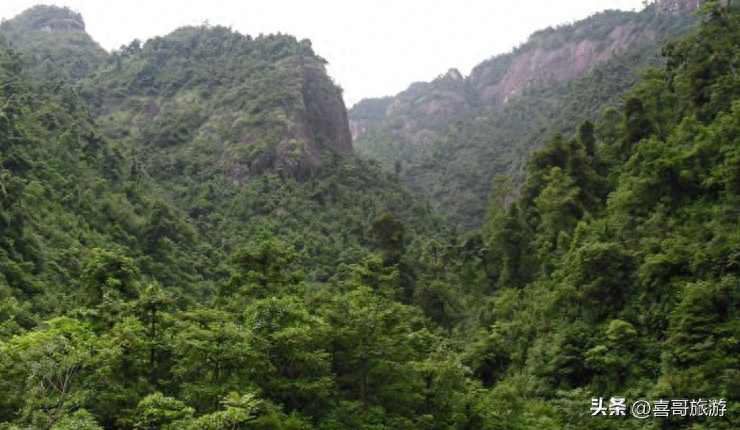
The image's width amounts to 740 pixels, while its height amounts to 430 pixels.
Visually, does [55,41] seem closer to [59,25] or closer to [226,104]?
[59,25]

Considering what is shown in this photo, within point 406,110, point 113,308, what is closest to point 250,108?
point 113,308

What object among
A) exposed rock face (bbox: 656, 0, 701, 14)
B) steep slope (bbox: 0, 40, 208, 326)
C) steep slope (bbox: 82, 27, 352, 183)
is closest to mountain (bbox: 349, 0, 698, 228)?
exposed rock face (bbox: 656, 0, 701, 14)

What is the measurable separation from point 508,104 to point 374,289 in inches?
4549

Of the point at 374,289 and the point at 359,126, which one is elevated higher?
the point at 359,126

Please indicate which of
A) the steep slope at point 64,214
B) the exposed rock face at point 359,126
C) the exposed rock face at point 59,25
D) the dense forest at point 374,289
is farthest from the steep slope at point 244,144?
the exposed rock face at point 359,126

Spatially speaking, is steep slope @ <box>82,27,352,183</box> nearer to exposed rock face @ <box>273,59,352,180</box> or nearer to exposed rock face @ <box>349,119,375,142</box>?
exposed rock face @ <box>273,59,352,180</box>

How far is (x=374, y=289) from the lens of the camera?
29.5 metres

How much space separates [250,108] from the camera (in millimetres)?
78938

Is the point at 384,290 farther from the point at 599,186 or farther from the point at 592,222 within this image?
the point at 599,186

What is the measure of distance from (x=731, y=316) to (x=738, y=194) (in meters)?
6.62

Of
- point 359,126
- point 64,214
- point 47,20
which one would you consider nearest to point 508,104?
point 359,126

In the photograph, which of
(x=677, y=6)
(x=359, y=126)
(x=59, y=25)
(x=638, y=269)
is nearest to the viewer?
(x=638, y=269)

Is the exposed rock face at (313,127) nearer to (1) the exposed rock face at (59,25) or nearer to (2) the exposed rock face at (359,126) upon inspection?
(1) the exposed rock face at (59,25)

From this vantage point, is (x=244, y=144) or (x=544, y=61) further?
(x=544, y=61)
